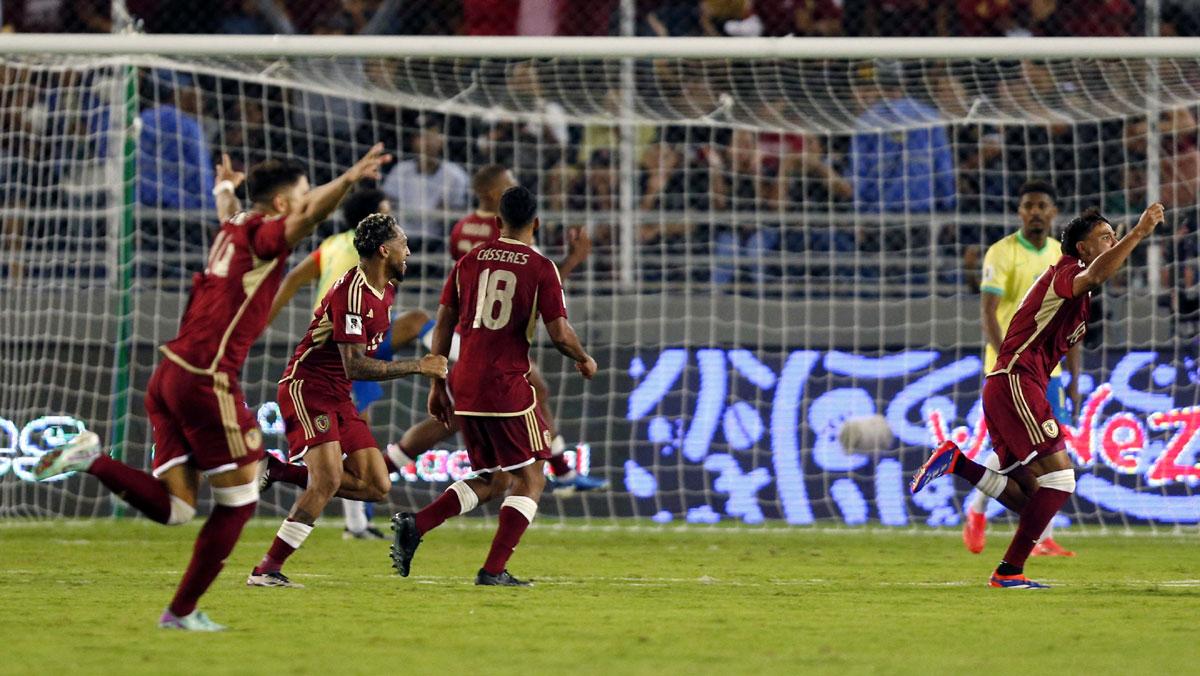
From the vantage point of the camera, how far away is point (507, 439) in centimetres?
845

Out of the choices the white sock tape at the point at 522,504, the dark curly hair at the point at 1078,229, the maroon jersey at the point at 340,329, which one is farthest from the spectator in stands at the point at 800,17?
the white sock tape at the point at 522,504

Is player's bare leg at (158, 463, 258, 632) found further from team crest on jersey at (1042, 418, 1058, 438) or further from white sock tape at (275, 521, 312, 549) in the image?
team crest on jersey at (1042, 418, 1058, 438)

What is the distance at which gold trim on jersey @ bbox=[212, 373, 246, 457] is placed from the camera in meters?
6.52

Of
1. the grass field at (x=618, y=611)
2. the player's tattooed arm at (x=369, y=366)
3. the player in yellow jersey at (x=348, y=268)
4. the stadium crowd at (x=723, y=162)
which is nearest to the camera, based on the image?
the grass field at (x=618, y=611)

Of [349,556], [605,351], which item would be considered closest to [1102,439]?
[605,351]

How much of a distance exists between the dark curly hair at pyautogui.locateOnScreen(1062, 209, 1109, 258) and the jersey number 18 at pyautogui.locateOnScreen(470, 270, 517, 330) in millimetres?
2506

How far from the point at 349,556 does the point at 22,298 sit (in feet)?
15.7

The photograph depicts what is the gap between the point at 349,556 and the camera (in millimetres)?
10242

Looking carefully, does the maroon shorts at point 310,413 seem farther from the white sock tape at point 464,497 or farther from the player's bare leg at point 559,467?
the player's bare leg at point 559,467

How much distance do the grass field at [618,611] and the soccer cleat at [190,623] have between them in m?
0.10

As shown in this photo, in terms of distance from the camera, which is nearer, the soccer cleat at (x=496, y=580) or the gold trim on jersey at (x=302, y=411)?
the soccer cleat at (x=496, y=580)

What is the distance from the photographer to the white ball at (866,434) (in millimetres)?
12930

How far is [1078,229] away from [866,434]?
4731 millimetres

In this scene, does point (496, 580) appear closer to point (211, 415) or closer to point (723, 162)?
point (211, 415)
